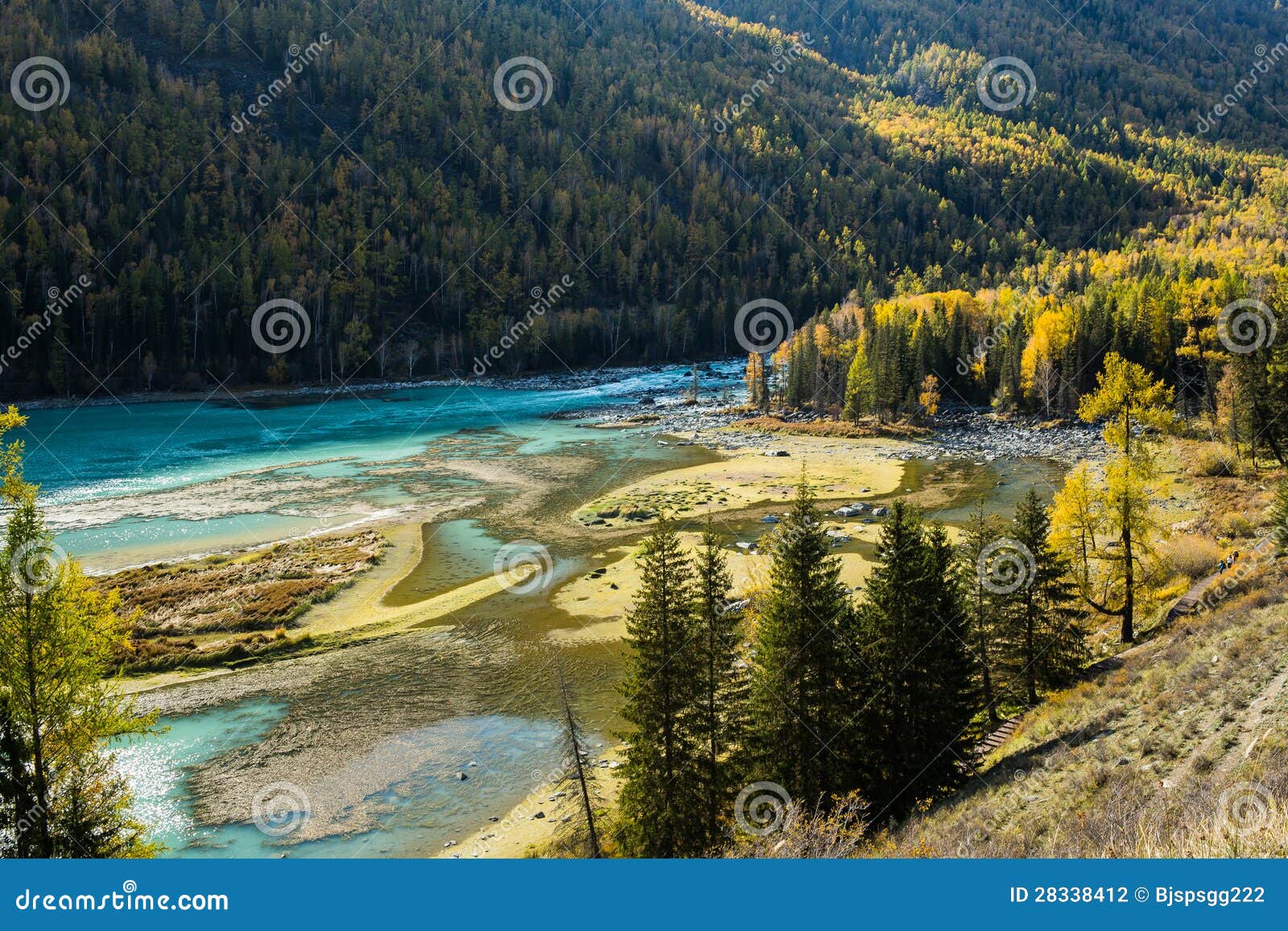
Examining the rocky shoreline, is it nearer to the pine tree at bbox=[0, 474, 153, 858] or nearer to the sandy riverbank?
the sandy riverbank

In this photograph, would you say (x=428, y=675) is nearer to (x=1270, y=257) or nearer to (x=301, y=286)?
(x=301, y=286)

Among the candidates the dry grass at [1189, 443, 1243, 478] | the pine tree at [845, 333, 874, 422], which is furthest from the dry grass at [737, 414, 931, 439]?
the dry grass at [1189, 443, 1243, 478]

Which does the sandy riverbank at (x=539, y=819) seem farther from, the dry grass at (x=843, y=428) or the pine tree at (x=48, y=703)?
the dry grass at (x=843, y=428)

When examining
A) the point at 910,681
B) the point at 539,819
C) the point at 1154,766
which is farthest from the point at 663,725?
the point at 1154,766

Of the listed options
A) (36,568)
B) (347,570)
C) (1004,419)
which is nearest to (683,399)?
(1004,419)

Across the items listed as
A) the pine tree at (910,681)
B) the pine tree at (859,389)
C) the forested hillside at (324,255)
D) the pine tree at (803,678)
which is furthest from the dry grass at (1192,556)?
the pine tree at (859,389)

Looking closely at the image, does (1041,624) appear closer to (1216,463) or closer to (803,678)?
(803,678)

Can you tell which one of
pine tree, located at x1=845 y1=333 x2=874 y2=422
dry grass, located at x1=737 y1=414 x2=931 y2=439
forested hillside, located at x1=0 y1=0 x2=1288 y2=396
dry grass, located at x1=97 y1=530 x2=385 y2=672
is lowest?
dry grass, located at x1=97 y1=530 x2=385 y2=672
